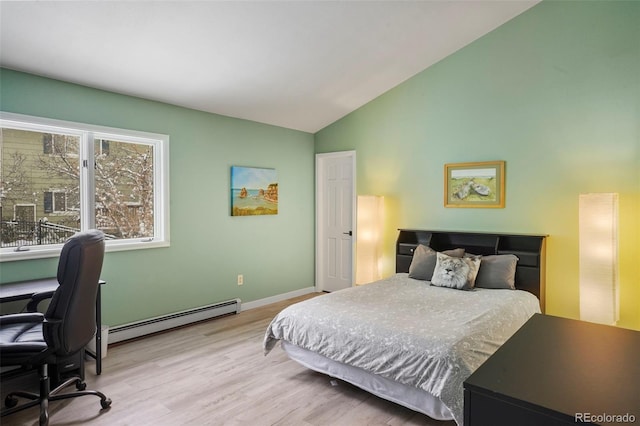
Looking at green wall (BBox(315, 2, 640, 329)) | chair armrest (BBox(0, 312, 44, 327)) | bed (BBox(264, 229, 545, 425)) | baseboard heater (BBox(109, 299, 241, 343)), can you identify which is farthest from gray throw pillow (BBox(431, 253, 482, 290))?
chair armrest (BBox(0, 312, 44, 327))

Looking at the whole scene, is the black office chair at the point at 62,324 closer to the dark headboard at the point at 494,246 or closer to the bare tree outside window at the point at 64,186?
the bare tree outside window at the point at 64,186

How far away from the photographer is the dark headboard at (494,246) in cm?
368

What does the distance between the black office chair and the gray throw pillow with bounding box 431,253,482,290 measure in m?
2.93

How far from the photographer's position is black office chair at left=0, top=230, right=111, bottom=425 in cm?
216

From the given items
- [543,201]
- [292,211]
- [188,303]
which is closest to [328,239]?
[292,211]

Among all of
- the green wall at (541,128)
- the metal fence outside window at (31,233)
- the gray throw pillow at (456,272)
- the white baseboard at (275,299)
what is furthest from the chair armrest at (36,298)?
the green wall at (541,128)

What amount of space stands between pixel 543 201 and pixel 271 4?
3.13 metres

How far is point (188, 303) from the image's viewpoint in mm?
4227

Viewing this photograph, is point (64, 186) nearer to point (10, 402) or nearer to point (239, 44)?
point (10, 402)

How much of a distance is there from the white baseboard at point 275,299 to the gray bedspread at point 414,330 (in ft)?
5.78

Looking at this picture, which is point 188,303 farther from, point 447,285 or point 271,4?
point 271,4

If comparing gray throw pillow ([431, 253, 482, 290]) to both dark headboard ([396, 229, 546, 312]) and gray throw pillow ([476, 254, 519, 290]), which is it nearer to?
gray throw pillow ([476, 254, 519, 290])

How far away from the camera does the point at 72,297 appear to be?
2.24m

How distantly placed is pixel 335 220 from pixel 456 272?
7.40 feet
